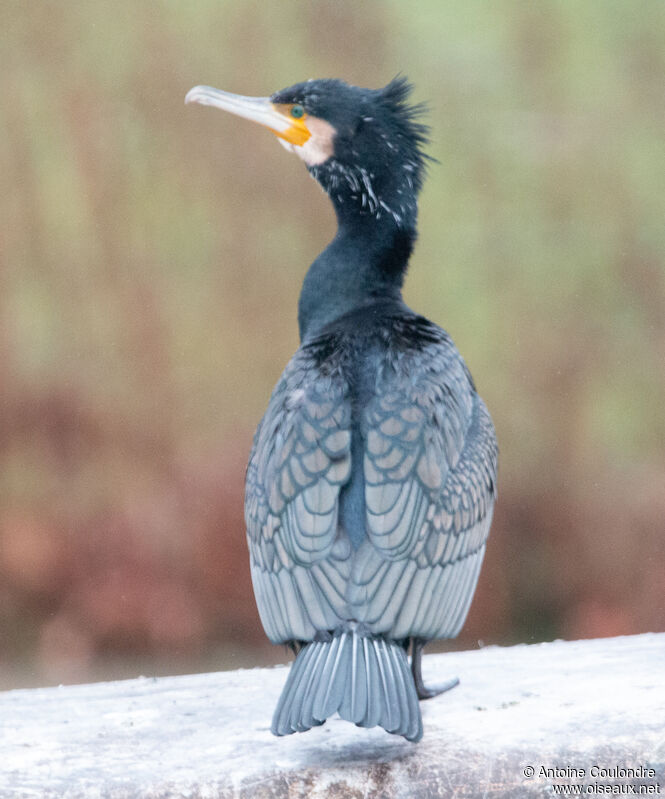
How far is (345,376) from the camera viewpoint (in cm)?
268

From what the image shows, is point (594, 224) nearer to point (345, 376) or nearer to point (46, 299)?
point (46, 299)

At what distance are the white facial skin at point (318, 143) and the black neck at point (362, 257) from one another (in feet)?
0.30

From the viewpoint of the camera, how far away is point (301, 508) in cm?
248

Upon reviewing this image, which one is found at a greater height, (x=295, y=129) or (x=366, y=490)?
(x=295, y=129)

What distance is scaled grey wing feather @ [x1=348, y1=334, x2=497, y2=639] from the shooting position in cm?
239

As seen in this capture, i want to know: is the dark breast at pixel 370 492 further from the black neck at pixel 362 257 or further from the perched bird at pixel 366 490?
the black neck at pixel 362 257

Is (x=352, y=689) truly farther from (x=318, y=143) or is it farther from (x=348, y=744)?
(x=318, y=143)

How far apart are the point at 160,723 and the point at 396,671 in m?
0.79

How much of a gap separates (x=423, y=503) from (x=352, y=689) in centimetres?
45

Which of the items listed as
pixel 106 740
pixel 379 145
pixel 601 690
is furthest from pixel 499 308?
pixel 106 740

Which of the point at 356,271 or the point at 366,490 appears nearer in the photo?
the point at 366,490

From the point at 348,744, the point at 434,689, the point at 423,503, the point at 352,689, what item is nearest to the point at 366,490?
the point at 423,503

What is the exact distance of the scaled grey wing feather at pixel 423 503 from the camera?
2.39m

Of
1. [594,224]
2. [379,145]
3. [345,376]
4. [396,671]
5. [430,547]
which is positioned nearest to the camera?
[396,671]
